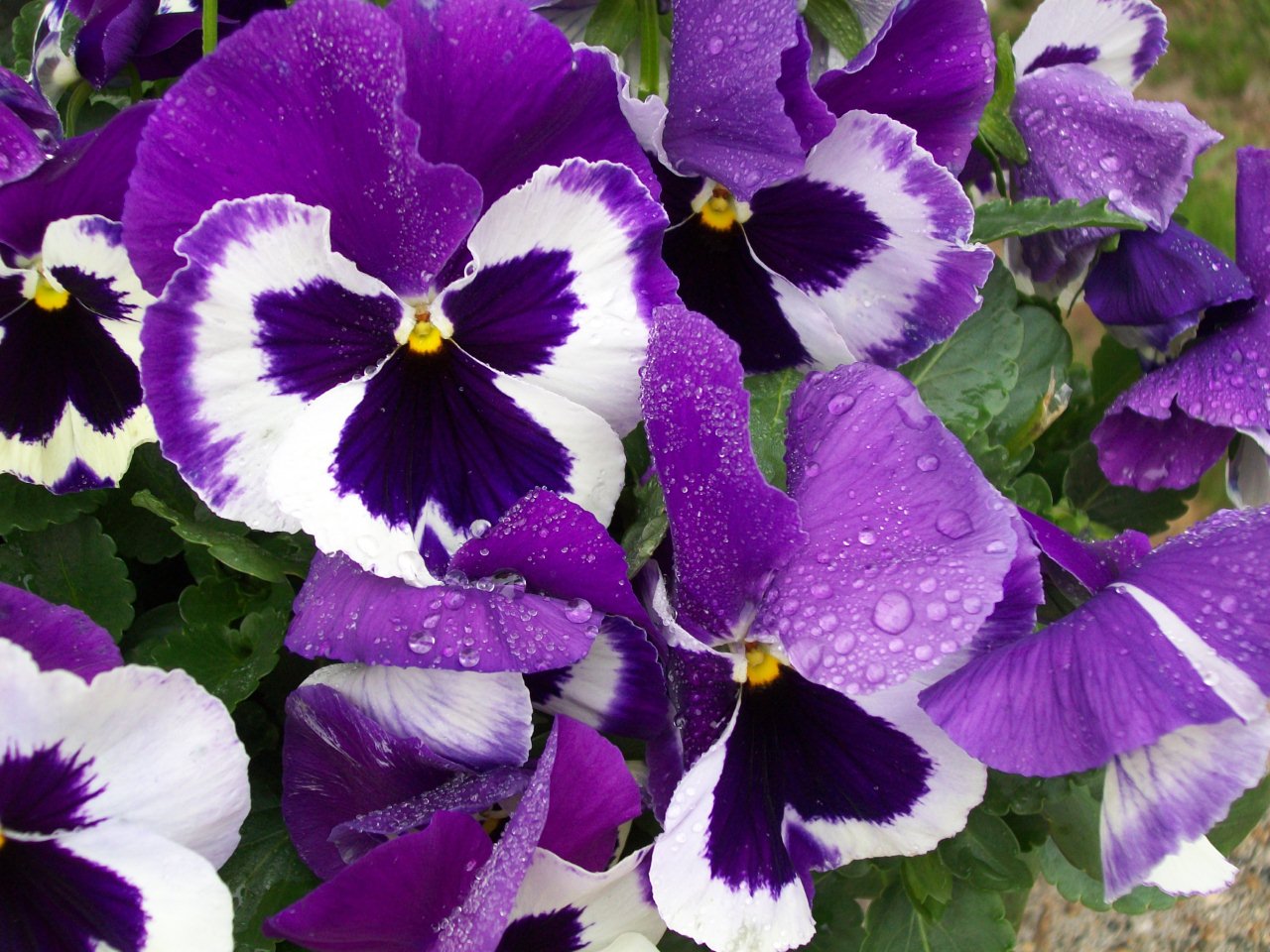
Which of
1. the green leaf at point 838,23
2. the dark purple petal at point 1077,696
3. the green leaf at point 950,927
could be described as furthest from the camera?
the green leaf at point 950,927

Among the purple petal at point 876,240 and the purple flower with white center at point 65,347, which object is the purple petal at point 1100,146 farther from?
the purple flower with white center at point 65,347

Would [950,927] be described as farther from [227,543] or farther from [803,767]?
[227,543]

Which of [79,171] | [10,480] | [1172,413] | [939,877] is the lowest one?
[939,877]

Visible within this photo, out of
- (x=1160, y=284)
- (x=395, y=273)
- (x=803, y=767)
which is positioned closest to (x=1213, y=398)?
(x=1160, y=284)

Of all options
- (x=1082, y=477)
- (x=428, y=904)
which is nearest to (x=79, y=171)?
(x=428, y=904)

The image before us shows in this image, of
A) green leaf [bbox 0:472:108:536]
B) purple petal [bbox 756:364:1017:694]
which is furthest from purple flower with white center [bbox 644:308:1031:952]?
green leaf [bbox 0:472:108:536]

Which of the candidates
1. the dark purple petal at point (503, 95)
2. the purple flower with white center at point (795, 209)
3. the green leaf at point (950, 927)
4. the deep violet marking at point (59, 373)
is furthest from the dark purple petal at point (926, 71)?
the green leaf at point (950, 927)

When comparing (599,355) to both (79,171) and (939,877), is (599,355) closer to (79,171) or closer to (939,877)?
(79,171)
